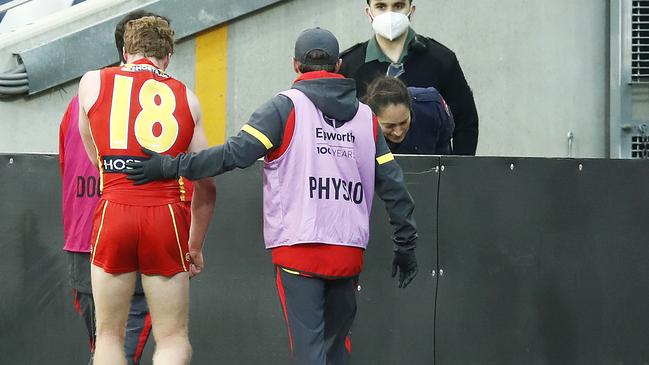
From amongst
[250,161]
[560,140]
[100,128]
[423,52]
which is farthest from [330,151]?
[560,140]

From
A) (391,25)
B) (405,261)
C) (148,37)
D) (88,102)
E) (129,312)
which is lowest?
(129,312)

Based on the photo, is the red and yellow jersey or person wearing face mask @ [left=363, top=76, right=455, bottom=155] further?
person wearing face mask @ [left=363, top=76, right=455, bottom=155]

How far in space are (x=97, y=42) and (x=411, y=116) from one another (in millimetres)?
3378

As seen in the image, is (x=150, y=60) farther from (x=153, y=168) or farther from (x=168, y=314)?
(x=168, y=314)

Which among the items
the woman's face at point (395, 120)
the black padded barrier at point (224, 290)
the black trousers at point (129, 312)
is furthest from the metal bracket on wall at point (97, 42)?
the black trousers at point (129, 312)

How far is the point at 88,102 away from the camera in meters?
6.30

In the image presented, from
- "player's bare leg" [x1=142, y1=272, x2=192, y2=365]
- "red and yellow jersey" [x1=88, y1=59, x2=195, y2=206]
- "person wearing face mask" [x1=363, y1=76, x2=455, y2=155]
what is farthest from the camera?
"person wearing face mask" [x1=363, y1=76, x2=455, y2=155]

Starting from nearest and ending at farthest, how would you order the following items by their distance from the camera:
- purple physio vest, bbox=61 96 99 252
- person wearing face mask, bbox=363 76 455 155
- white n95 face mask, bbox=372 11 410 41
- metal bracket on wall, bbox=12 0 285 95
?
1. purple physio vest, bbox=61 96 99 252
2. person wearing face mask, bbox=363 76 455 155
3. white n95 face mask, bbox=372 11 410 41
4. metal bracket on wall, bbox=12 0 285 95

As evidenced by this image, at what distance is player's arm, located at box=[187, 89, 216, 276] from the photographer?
6465 millimetres

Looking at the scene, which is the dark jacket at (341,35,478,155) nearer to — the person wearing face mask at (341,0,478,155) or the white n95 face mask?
the person wearing face mask at (341,0,478,155)

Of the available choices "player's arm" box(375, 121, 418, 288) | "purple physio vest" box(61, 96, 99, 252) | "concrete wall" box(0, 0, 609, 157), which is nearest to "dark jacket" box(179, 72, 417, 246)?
"player's arm" box(375, 121, 418, 288)

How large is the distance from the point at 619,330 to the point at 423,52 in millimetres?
2196

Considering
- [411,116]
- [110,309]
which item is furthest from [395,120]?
[110,309]

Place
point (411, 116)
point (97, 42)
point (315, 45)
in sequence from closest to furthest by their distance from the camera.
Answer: point (315, 45), point (411, 116), point (97, 42)
